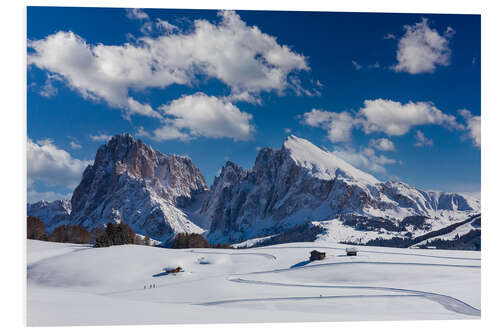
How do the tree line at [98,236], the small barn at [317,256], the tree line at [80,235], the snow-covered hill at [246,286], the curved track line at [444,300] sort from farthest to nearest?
the tree line at [98,236], the tree line at [80,235], the small barn at [317,256], the curved track line at [444,300], the snow-covered hill at [246,286]

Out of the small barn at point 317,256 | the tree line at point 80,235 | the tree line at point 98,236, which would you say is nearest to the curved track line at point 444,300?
the small barn at point 317,256

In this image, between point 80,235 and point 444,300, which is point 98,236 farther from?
point 444,300

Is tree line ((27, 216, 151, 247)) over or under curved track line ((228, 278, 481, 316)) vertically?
under

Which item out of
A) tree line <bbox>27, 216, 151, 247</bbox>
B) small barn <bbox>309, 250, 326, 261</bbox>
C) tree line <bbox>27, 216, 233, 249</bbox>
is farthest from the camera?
tree line <bbox>27, 216, 233, 249</bbox>

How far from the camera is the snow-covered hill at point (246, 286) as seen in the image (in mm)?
15240

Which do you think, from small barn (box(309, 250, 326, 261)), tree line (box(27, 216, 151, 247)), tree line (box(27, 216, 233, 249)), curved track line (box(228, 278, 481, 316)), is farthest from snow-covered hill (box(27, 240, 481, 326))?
tree line (box(27, 216, 233, 249))

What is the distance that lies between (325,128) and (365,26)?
23.4 feet

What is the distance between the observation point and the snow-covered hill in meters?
15.2

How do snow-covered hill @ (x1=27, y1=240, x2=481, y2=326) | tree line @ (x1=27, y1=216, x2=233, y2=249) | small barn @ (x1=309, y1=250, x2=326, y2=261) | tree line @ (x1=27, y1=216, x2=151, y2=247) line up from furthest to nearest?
tree line @ (x1=27, y1=216, x2=233, y2=249)
tree line @ (x1=27, y1=216, x2=151, y2=247)
small barn @ (x1=309, y1=250, x2=326, y2=261)
snow-covered hill @ (x1=27, y1=240, x2=481, y2=326)

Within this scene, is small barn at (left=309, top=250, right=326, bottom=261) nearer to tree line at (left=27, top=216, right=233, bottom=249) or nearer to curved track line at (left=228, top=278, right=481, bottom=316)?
curved track line at (left=228, top=278, right=481, bottom=316)

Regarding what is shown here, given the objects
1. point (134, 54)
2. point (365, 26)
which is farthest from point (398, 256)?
point (134, 54)

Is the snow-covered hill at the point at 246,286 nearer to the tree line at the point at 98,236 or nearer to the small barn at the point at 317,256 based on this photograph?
the small barn at the point at 317,256

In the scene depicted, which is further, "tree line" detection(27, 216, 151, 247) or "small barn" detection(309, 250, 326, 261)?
"tree line" detection(27, 216, 151, 247)

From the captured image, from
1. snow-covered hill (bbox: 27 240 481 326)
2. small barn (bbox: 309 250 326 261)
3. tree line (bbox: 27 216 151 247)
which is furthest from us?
tree line (bbox: 27 216 151 247)
